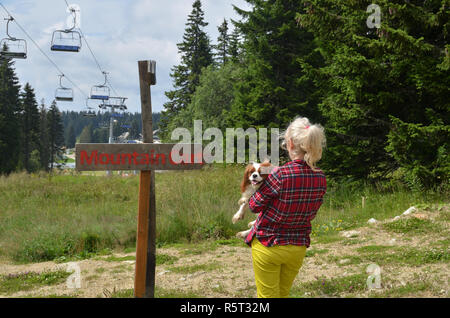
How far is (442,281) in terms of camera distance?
4.60 m

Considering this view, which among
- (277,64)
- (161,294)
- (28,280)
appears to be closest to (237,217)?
(161,294)

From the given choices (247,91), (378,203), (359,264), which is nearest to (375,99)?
(378,203)

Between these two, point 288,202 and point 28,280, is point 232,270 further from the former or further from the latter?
point 288,202

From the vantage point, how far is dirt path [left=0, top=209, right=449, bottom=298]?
4.84 meters

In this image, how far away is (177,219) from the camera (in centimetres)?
829

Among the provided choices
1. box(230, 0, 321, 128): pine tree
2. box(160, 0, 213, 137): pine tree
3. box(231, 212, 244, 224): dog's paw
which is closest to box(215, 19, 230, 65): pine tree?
box(160, 0, 213, 137): pine tree

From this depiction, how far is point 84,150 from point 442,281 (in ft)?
15.0

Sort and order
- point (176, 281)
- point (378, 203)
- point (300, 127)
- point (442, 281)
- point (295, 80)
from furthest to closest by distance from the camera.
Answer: point (295, 80)
point (378, 203)
point (176, 281)
point (442, 281)
point (300, 127)

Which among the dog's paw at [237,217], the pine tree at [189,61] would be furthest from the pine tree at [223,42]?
the dog's paw at [237,217]

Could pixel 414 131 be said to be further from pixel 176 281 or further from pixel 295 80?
pixel 295 80

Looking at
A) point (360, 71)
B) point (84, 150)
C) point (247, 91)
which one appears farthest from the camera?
point (247, 91)

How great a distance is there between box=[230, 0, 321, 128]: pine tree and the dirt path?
1183 centimetres

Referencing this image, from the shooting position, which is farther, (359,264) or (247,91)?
(247,91)

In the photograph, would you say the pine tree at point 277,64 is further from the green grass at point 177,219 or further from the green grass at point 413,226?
the green grass at point 413,226
